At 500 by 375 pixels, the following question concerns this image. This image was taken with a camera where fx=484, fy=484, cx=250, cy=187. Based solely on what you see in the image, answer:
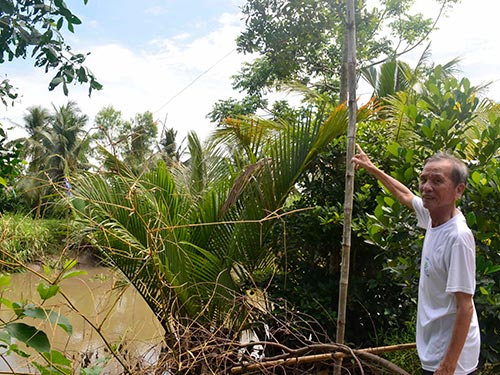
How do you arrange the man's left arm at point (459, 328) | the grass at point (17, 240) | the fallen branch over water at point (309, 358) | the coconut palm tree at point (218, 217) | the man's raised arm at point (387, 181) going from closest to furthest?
the grass at point (17, 240), the man's left arm at point (459, 328), the fallen branch over water at point (309, 358), the man's raised arm at point (387, 181), the coconut palm tree at point (218, 217)

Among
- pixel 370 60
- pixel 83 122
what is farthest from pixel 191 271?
pixel 83 122

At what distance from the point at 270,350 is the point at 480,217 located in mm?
2019

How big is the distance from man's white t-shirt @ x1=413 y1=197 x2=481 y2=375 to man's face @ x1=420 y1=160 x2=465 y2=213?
7 centimetres

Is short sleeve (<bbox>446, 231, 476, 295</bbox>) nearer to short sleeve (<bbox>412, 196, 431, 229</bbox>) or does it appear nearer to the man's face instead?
the man's face

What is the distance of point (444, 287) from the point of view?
1757 mm

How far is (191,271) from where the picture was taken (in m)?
3.62

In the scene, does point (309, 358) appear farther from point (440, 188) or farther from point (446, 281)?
point (440, 188)

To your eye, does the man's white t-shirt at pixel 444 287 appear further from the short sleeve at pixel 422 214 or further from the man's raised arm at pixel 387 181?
the man's raised arm at pixel 387 181

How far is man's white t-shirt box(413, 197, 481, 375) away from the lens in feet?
5.49

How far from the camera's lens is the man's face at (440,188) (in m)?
1.81

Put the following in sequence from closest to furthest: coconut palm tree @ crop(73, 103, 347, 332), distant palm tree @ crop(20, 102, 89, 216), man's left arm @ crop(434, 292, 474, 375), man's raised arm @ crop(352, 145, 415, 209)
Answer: man's left arm @ crop(434, 292, 474, 375), man's raised arm @ crop(352, 145, 415, 209), coconut palm tree @ crop(73, 103, 347, 332), distant palm tree @ crop(20, 102, 89, 216)

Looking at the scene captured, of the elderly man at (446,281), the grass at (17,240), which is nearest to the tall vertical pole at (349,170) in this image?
the elderly man at (446,281)

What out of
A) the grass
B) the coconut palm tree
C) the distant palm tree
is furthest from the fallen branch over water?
the distant palm tree

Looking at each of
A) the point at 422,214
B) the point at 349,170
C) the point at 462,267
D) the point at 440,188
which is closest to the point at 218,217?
the point at 349,170
